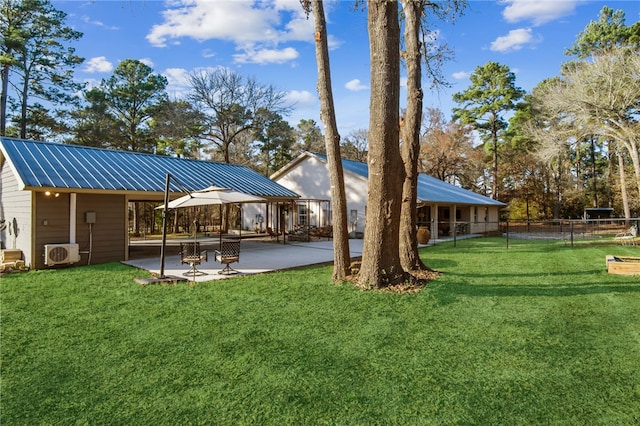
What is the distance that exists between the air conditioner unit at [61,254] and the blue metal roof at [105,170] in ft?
5.05

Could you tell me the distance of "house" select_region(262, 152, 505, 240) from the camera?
1894cm

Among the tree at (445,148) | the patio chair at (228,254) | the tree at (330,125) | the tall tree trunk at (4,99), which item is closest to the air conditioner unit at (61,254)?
the patio chair at (228,254)

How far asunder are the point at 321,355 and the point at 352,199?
15.8m

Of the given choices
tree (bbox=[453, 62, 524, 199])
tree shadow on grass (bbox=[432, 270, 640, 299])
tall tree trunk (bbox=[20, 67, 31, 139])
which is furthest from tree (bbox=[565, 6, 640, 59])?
tall tree trunk (bbox=[20, 67, 31, 139])

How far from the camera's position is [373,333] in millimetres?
4406

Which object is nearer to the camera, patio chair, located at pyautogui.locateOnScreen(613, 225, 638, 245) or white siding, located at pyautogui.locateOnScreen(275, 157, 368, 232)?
patio chair, located at pyautogui.locateOnScreen(613, 225, 638, 245)

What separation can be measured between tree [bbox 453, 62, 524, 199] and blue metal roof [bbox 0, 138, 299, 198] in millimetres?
23533

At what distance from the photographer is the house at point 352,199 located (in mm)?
18938

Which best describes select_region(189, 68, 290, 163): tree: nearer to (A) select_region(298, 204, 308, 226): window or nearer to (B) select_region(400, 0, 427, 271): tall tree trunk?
(A) select_region(298, 204, 308, 226): window

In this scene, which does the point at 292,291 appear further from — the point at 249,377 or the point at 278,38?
the point at 278,38

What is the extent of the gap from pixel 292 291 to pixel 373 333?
241cm

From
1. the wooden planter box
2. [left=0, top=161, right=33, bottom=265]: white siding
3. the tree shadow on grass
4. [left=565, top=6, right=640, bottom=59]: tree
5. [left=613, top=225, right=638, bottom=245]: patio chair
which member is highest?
[left=565, top=6, right=640, bottom=59]: tree

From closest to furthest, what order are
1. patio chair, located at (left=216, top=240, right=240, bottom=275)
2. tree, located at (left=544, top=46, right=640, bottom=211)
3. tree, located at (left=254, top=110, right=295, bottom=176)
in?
patio chair, located at (left=216, top=240, right=240, bottom=275) < tree, located at (left=544, top=46, right=640, bottom=211) < tree, located at (left=254, top=110, right=295, bottom=176)

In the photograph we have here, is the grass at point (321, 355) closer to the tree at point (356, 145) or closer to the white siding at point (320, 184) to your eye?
the white siding at point (320, 184)
